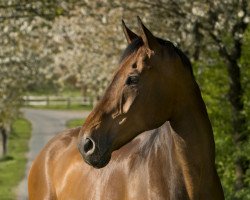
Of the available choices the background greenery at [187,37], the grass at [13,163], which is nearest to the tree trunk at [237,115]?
the background greenery at [187,37]

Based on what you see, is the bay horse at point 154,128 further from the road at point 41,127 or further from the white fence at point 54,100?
the white fence at point 54,100

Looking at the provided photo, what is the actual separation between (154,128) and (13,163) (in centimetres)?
2287

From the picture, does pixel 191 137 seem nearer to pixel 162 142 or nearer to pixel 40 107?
pixel 162 142

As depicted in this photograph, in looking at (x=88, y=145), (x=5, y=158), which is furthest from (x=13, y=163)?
(x=88, y=145)

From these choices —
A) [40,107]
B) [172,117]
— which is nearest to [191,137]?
[172,117]

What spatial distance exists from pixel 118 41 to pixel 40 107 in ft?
155

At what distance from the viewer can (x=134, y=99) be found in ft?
18.1

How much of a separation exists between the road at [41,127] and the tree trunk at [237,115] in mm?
7654

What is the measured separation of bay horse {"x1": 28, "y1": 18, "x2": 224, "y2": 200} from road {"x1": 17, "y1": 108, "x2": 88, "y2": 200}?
13.2m

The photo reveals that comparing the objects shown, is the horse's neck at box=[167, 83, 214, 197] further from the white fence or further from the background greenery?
the white fence

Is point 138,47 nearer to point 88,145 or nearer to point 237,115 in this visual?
point 88,145

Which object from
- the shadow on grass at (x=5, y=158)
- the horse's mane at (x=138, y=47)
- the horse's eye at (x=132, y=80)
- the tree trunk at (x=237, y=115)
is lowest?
the shadow on grass at (x=5, y=158)

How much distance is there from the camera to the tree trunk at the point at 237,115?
12.2 meters

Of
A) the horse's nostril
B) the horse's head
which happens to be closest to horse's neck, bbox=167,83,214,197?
the horse's head
